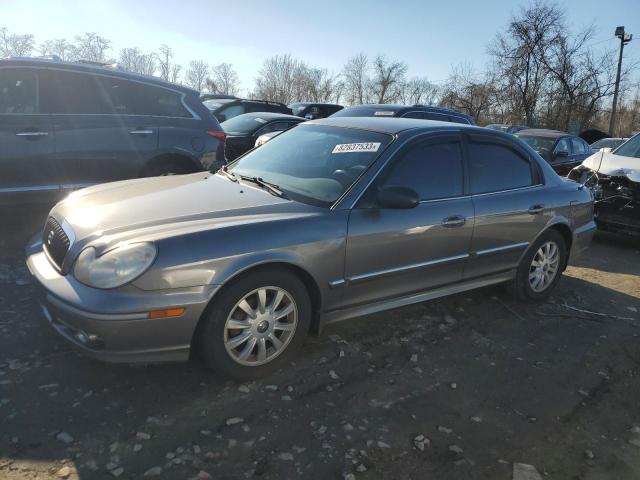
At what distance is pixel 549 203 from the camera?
15.0 ft

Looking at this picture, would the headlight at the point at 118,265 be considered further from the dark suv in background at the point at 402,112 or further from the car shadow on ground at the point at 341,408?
the dark suv in background at the point at 402,112

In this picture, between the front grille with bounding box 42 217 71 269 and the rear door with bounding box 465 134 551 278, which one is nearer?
the front grille with bounding box 42 217 71 269

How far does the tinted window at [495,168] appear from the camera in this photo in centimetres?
408

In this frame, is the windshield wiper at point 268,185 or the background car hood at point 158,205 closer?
the background car hood at point 158,205

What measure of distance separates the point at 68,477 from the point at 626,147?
843 centimetres

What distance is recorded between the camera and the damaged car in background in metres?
6.75

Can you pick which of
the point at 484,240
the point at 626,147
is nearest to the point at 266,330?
the point at 484,240

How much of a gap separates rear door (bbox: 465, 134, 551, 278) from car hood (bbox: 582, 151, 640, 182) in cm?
317

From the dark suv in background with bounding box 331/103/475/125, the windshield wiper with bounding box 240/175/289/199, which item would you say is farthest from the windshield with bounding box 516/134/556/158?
the windshield wiper with bounding box 240/175/289/199

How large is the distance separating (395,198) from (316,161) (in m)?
0.76

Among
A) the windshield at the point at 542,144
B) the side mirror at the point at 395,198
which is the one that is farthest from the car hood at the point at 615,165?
the side mirror at the point at 395,198

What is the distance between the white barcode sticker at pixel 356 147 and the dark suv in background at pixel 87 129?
58.0 inches

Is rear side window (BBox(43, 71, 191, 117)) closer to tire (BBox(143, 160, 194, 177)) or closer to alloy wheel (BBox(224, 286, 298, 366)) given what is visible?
tire (BBox(143, 160, 194, 177))

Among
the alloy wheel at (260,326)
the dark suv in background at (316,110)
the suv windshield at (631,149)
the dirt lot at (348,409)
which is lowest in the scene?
the dirt lot at (348,409)
